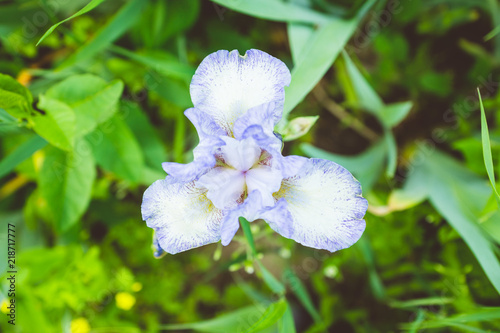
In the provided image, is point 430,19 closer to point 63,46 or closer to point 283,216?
point 283,216

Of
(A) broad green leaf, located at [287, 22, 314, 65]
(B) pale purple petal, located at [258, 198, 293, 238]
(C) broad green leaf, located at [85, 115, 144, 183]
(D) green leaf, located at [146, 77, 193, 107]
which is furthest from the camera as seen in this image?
(D) green leaf, located at [146, 77, 193, 107]

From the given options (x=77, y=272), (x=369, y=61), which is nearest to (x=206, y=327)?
(x=77, y=272)

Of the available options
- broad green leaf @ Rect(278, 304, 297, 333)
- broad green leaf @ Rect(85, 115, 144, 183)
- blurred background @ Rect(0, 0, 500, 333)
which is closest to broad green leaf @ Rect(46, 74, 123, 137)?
blurred background @ Rect(0, 0, 500, 333)

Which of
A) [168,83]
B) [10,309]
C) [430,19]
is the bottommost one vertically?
[10,309]

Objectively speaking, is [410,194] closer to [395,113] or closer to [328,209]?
[395,113]

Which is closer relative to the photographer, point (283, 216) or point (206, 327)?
point (283, 216)

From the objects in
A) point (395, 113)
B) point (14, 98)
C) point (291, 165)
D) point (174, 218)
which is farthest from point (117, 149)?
point (395, 113)

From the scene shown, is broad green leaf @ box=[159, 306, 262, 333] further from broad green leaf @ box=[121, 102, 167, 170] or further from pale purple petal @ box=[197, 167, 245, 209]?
pale purple petal @ box=[197, 167, 245, 209]
